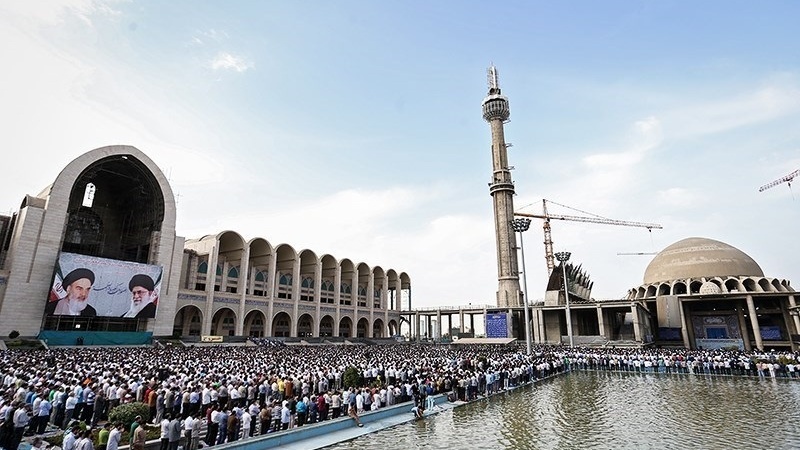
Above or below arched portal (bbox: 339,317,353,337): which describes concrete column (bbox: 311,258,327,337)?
above

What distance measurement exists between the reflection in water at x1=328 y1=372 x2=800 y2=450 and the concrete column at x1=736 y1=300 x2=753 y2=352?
42.2m

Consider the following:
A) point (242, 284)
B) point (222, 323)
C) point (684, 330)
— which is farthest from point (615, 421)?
point (684, 330)

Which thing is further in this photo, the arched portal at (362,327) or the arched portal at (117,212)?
the arched portal at (362,327)

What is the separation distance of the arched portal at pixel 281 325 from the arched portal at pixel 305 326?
197 cm

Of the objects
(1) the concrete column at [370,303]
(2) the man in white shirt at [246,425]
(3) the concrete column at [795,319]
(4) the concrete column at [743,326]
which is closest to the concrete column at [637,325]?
(4) the concrete column at [743,326]

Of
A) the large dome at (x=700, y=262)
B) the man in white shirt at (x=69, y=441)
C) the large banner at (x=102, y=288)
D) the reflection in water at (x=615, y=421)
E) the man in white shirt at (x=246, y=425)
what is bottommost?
the reflection in water at (x=615, y=421)

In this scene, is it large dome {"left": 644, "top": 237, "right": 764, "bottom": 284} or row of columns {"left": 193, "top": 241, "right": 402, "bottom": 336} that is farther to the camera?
large dome {"left": 644, "top": 237, "right": 764, "bottom": 284}

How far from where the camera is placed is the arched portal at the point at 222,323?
54344 mm

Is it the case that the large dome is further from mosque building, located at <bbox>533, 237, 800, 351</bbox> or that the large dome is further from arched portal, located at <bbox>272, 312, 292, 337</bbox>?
arched portal, located at <bbox>272, 312, 292, 337</bbox>

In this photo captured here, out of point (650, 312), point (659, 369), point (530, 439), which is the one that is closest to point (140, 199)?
point (530, 439)

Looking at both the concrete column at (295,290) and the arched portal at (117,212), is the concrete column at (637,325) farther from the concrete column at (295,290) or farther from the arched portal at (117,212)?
the arched portal at (117,212)

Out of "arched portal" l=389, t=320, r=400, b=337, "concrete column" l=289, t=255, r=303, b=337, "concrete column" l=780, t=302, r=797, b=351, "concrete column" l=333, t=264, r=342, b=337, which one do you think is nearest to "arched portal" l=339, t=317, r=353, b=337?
"concrete column" l=333, t=264, r=342, b=337

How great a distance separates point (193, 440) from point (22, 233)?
3535 centimetres

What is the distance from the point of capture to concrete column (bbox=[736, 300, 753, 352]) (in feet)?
178
